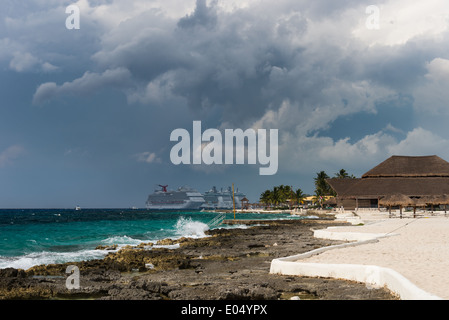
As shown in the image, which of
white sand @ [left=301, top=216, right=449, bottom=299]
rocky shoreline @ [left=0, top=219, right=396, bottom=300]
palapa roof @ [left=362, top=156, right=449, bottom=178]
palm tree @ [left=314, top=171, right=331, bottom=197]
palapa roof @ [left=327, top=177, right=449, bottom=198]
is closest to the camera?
white sand @ [left=301, top=216, right=449, bottom=299]

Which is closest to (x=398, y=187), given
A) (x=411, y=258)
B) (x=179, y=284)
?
(x=411, y=258)

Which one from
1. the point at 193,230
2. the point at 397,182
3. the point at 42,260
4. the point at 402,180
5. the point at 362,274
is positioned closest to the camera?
the point at 362,274

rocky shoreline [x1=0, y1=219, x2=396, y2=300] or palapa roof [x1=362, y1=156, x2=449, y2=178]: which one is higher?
palapa roof [x1=362, y1=156, x2=449, y2=178]

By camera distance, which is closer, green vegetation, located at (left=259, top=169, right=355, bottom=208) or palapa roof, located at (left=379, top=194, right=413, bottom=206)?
palapa roof, located at (left=379, top=194, right=413, bottom=206)

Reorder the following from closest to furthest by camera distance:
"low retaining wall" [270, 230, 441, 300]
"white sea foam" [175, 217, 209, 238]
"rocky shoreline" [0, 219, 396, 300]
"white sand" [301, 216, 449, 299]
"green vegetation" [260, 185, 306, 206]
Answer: "low retaining wall" [270, 230, 441, 300], "white sand" [301, 216, 449, 299], "rocky shoreline" [0, 219, 396, 300], "white sea foam" [175, 217, 209, 238], "green vegetation" [260, 185, 306, 206]

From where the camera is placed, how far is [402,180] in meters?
72.1

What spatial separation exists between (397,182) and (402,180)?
144cm

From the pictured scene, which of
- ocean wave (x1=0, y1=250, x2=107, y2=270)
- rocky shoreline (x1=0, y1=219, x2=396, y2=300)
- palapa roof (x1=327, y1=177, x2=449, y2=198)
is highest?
palapa roof (x1=327, y1=177, x2=449, y2=198)

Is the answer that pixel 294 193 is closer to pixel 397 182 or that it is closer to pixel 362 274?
pixel 397 182

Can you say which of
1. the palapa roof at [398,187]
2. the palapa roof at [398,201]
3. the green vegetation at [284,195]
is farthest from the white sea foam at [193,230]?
the green vegetation at [284,195]

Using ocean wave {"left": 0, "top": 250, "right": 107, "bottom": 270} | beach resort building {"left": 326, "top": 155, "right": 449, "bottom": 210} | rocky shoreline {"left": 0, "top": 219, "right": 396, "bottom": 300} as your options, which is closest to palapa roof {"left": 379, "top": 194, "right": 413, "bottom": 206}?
beach resort building {"left": 326, "top": 155, "right": 449, "bottom": 210}

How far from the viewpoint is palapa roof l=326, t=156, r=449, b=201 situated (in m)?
67.8

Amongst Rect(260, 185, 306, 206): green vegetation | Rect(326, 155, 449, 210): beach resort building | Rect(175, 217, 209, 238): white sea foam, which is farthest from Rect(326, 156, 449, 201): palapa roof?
Rect(260, 185, 306, 206): green vegetation

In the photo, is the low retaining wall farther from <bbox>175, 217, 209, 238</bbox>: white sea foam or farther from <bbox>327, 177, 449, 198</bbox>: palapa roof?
<bbox>327, 177, 449, 198</bbox>: palapa roof
